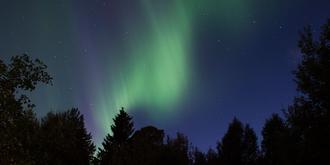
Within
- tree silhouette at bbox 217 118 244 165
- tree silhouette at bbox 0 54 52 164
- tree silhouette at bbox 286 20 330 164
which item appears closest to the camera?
tree silhouette at bbox 0 54 52 164

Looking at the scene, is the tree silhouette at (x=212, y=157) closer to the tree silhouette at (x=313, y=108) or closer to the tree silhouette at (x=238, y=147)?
the tree silhouette at (x=238, y=147)

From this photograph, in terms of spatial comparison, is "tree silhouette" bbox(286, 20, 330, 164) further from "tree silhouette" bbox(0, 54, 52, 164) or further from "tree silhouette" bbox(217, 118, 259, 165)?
"tree silhouette" bbox(217, 118, 259, 165)

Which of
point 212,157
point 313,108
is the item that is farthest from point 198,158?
point 313,108

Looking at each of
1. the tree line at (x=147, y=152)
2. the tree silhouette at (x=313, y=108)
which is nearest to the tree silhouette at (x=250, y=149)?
the tree line at (x=147, y=152)

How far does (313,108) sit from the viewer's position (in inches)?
852

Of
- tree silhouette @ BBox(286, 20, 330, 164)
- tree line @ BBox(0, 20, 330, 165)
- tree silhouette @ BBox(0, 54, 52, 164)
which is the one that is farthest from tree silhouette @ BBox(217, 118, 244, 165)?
tree silhouette @ BBox(0, 54, 52, 164)

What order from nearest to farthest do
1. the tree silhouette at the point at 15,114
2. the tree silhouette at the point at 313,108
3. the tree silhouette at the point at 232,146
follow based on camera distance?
the tree silhouette at the point at 15,114 → the tree silhouette at the point at 313,108 → the tree silhouette at the point at 232,146

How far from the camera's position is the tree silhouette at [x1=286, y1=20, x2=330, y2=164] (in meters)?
20.3

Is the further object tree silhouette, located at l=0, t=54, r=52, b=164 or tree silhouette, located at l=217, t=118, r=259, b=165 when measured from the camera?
tree silhouette, located at l=217, t=118, r=259, b=165

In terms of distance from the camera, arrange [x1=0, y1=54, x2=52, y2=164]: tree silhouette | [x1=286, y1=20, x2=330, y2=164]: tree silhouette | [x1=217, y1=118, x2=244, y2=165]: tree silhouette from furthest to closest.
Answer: [x1=217, y1=118, x2=244, y2=165]: tree silhouette
[x1=286, y1=20, x2=330, y2=164]: tree silhouette
[x1=0, y1=54, x2=52, y2=164]: tree silhouette

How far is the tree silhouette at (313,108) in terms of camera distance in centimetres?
2031

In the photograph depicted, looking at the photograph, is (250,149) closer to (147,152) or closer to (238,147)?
(238,147)

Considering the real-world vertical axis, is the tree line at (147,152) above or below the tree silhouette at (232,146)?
below

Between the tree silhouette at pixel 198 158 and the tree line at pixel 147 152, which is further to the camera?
the tree silhouette at pixel 198 158
